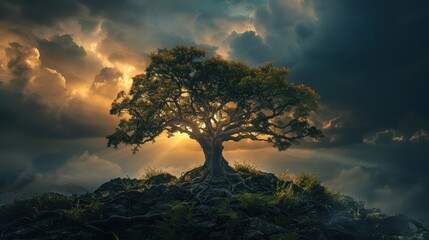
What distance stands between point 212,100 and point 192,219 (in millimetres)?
17829

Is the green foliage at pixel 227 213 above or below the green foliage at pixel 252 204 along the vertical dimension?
below

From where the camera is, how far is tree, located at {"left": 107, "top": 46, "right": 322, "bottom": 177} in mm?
35219

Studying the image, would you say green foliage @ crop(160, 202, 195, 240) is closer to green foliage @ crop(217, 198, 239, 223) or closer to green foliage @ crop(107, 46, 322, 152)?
green foliage @ crop(217, 198, 239, 223)

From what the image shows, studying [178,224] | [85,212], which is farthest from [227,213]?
[85,212]

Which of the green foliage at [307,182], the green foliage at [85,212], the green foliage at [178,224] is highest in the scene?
the green foliage at [307,182]

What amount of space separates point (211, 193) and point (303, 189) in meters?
9.08

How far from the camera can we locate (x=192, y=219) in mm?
22312

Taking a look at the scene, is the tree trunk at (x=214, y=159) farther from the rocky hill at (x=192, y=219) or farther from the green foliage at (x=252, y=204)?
the green foliage at (x=252, y=204)

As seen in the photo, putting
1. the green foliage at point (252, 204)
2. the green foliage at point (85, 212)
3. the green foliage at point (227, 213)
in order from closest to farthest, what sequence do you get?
the green foliage at point (227, 213) → the green foliage at point (85, 212) → the green foliage at point (252, 204)

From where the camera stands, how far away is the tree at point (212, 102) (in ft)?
116

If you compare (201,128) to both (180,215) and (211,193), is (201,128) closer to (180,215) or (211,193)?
(211,193)

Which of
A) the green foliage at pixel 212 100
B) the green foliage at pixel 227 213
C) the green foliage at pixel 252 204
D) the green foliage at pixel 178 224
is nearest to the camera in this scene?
the green foliage at pixel 178 224

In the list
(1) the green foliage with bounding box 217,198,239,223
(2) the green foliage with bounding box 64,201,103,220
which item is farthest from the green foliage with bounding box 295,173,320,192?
(2) the green foliage with bounding box 64,201,103,220

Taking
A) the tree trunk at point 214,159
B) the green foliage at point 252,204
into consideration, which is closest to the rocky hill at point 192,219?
the green foliage at point 252,204
